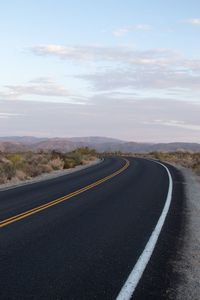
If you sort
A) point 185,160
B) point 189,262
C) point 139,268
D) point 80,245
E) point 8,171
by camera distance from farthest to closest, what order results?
1. point 185,160
2. point 8,171
3. point 80,245
4. point 189,262
5. point 139,268

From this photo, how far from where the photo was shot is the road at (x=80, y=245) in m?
6.87

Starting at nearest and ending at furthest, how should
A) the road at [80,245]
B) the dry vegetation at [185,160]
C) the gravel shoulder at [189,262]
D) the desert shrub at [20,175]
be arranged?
the road at [80,245]
the gravel shoulder at [189,262]
the desert shrub at [20,175]
the dry vegetation at [185,160]

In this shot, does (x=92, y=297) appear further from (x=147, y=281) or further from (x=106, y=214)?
(x=106, y=214)

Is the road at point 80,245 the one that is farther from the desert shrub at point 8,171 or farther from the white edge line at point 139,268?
the desert shrub at point 8,171

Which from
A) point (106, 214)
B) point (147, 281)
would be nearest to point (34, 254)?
point (147, 281)

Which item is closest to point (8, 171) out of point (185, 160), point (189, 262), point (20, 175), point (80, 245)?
point (20, 175)

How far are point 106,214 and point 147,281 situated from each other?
263 inches

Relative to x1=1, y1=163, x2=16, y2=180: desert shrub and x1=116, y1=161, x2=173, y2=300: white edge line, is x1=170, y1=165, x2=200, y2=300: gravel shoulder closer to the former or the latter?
x1=116, y1=161, x2=173, y2=300: white edge line

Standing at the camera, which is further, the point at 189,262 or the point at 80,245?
the point at 80,245

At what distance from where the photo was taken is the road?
6867 millimetres

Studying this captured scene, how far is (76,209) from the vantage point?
14758mm

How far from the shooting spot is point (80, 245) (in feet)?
31.3

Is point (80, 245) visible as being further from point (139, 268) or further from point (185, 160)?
point (185, 160)

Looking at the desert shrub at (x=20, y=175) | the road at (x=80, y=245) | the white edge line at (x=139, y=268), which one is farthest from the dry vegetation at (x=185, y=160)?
the white edge line at (x=139, y=268)
